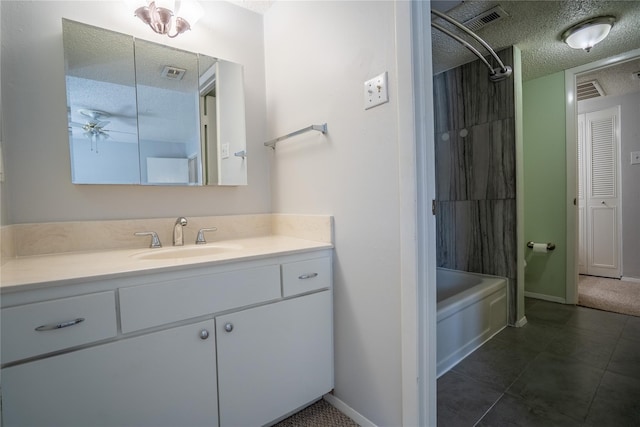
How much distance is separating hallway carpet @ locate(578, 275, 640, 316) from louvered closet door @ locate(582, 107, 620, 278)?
0.24 m

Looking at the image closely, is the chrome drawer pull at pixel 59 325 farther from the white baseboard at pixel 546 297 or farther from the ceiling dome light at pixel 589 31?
the white baseboard at pixel 546 297

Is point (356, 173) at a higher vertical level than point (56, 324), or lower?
higher

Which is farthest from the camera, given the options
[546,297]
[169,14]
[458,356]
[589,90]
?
[589,90]

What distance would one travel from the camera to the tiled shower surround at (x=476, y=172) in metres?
2.18

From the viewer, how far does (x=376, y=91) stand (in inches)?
44.1

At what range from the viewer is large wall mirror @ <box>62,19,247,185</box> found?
4.16 ft

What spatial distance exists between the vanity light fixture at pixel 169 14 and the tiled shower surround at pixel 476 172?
202 centimetres

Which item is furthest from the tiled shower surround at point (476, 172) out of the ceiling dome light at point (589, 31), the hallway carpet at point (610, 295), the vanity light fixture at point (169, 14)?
the vanity light fixture at point (169, 14)

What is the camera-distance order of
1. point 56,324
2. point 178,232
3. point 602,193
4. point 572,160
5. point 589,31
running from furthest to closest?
point 602,193
point 572,160
point 589,31
point 178,232
point 56,324

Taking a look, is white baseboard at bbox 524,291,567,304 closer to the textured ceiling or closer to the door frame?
the door frame

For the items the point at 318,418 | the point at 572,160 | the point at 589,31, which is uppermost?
the point at 589,31

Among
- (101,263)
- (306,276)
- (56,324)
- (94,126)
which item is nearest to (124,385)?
(56,324)

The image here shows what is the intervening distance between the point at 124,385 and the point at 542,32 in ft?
9.68

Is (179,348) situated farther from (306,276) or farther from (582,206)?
(582,206)
